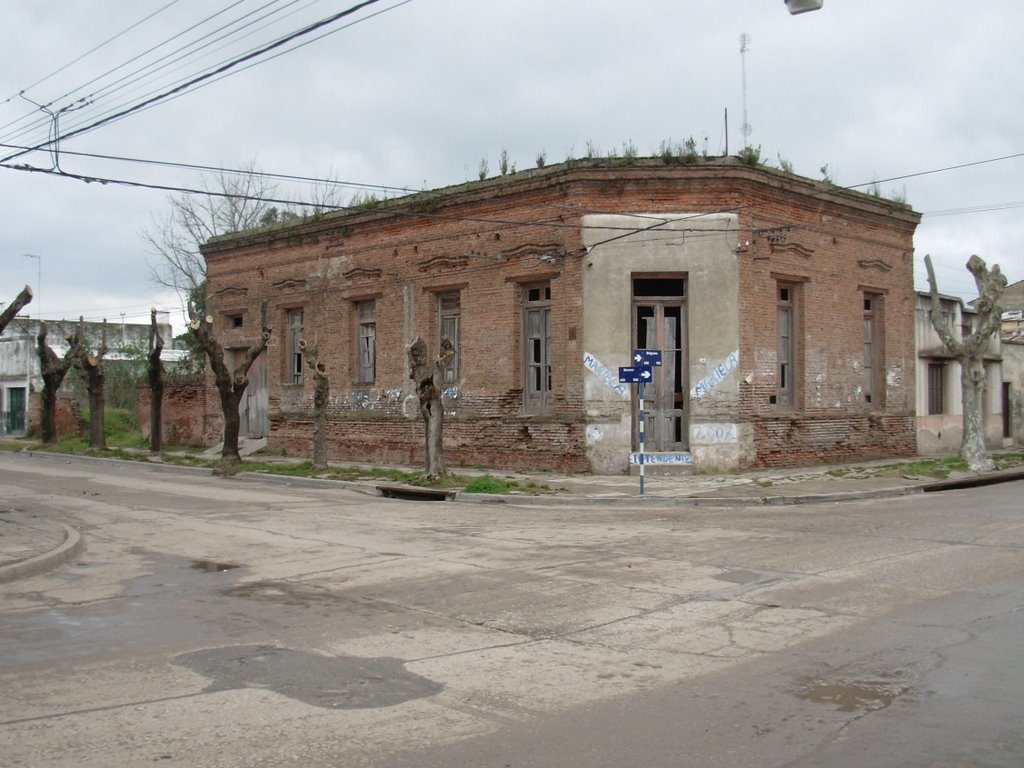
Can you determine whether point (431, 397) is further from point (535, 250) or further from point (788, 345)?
Result: point (788, 345)

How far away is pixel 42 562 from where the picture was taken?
10.8 m

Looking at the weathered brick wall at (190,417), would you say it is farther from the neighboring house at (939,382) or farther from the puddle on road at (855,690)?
the puddle on road at (855,690)

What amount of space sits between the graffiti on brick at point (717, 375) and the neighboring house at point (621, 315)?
31mm

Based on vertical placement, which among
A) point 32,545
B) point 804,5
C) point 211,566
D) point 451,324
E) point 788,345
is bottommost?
point 211,566

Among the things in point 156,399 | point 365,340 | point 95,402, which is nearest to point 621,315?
point 365,340

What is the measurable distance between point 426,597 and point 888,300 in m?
20.5

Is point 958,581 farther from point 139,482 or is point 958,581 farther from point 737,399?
point 139,482

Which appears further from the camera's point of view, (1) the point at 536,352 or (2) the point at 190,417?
(2) the point at 190,417

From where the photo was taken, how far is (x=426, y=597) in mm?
9109

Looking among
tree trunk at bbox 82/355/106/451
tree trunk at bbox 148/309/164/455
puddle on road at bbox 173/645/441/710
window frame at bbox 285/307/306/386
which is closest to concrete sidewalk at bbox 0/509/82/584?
puddle on road at bbox 173/645/441/710

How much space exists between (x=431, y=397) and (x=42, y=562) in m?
10.7

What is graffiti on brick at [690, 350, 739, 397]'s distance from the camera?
2114cm

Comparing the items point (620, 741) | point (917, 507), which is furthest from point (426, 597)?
point (917, 507)

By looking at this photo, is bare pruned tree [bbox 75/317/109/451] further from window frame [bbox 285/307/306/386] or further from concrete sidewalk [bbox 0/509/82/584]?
concrete sidewalk [bbox 0/509/82/584]
